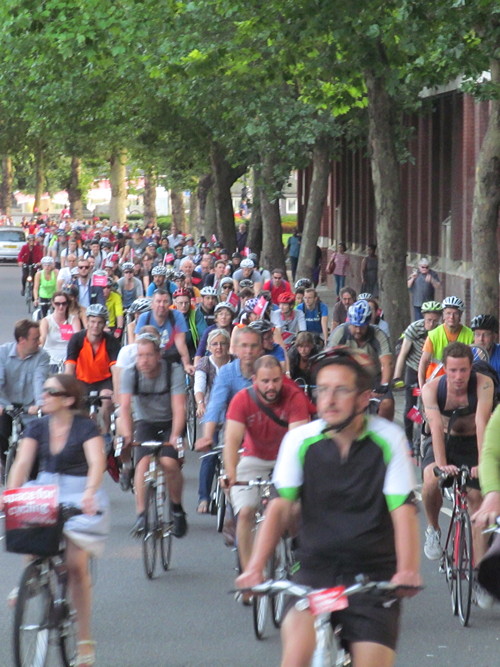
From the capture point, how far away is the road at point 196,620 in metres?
7.35

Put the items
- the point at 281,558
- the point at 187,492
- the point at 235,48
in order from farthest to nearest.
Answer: the point at 235,48
the point at 187,492
the point at 281,558

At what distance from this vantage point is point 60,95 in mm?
35250

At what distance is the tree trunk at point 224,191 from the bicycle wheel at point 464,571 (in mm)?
34855

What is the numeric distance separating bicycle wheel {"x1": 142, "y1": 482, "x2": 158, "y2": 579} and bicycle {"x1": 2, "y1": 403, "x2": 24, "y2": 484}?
7.72 ft

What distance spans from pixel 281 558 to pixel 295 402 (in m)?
0.89

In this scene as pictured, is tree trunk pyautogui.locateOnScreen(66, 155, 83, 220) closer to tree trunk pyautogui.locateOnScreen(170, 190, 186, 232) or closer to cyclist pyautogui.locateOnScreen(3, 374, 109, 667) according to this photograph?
tree trunk pyautogui.locateOnScreen(170, 190, 186, 232)

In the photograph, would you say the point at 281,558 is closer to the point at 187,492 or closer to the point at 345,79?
the point at 187,492

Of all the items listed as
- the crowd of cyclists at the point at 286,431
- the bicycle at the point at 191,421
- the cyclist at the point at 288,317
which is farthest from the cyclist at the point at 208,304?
the bicycle at the point at 191,421

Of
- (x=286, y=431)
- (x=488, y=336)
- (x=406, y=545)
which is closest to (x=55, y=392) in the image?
(x=286, y=431)

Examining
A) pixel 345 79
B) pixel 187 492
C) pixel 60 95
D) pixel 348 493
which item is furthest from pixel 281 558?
pixel 60 95

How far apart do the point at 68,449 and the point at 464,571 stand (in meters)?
2.56

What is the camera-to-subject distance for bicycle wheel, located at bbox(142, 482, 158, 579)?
9164 mm

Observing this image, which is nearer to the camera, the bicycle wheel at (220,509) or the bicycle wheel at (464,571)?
the bicycle wheel at (464,571)

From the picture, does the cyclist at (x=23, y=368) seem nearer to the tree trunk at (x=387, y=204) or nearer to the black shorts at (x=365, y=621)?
the black shorts at (x=365, y=621)
